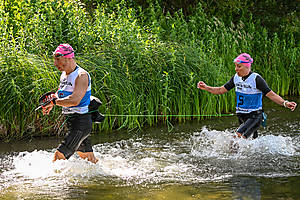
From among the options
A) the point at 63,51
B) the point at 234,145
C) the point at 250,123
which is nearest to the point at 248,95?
the point at 250,123

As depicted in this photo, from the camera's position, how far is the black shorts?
18.7 ft

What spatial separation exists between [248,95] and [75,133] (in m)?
2.56

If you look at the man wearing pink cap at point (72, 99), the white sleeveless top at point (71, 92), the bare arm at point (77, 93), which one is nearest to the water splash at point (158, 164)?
the man wearing pink cap at point (72, 99)

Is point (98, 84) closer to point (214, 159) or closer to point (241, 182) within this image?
point (214, 159)

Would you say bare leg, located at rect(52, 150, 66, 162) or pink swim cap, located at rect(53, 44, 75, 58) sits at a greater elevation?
pink swim cap, located at rect(53, 44, 75, 58)

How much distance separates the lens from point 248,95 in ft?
22.3

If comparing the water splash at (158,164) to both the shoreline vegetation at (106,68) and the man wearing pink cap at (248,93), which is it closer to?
the man wearing pink cap at (248,93)

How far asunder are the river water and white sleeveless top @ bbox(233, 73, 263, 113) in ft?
1.60

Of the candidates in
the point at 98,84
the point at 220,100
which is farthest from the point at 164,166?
the point at 220,100

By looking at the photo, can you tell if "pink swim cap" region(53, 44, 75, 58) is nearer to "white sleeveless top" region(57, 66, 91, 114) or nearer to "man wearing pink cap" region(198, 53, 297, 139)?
"white sleeveless top" region(57, 66, 91, 114)

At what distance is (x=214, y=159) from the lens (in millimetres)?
6816

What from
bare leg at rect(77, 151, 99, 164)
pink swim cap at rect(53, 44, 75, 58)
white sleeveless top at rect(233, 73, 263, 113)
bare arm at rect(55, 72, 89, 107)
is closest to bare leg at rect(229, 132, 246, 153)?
white sleeveless top at rect(233, 73, 263, 113)

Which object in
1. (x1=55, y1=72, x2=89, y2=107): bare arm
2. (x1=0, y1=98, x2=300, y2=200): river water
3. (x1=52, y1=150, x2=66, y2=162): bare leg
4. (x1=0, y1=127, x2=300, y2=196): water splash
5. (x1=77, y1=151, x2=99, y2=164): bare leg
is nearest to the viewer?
(x1=0, y1=98, x2=300, y2=200): river water

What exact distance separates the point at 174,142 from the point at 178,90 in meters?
2.05
